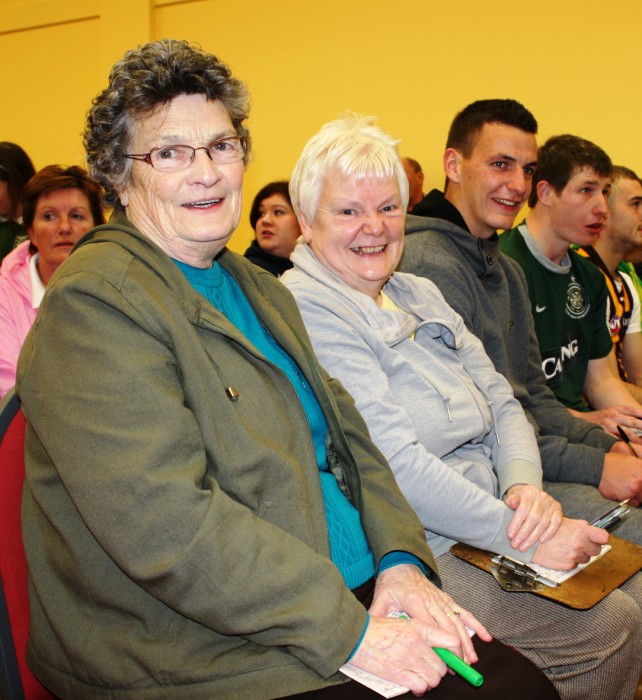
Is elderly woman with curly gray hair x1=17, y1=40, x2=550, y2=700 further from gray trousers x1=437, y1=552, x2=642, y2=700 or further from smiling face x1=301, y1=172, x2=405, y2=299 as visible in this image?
smiling face x1=301, y1=172, x2=405, y2=299

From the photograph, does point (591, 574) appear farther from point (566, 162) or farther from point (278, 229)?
point (278, 229)

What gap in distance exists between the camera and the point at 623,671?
1511mm

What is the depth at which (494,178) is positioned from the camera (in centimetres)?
246

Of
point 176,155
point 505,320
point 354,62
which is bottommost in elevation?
point 505,320

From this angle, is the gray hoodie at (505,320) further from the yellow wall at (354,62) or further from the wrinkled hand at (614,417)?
the yellow wall at (354,62)

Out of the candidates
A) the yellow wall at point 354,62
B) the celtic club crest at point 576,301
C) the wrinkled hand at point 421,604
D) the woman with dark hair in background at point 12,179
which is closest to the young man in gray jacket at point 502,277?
the celtic club crest at point 576,301

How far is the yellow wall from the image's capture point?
179 inches

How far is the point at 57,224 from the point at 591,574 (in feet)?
6.58

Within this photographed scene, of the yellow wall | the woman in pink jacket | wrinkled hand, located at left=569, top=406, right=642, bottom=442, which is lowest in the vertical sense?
wrinkled hand, located at left=569, top=406, right=642, bottom=442

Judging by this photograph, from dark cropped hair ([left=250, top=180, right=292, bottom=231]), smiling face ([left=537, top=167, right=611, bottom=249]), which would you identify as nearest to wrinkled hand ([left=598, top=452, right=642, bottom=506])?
smiling face ([left=537, top=167, right=611, bottom=249])

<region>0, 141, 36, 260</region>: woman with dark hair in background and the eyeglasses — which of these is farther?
<region>0, 141, 36, 260</region>: woman with dark hair in background

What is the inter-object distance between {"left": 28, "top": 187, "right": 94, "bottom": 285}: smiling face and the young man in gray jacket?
45.0 inches

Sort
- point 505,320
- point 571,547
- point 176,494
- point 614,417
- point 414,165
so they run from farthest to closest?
point 414,165
point 614,417
point 505,320
point 571,547
point 176,494

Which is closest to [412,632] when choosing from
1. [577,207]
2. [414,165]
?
[577,207]
